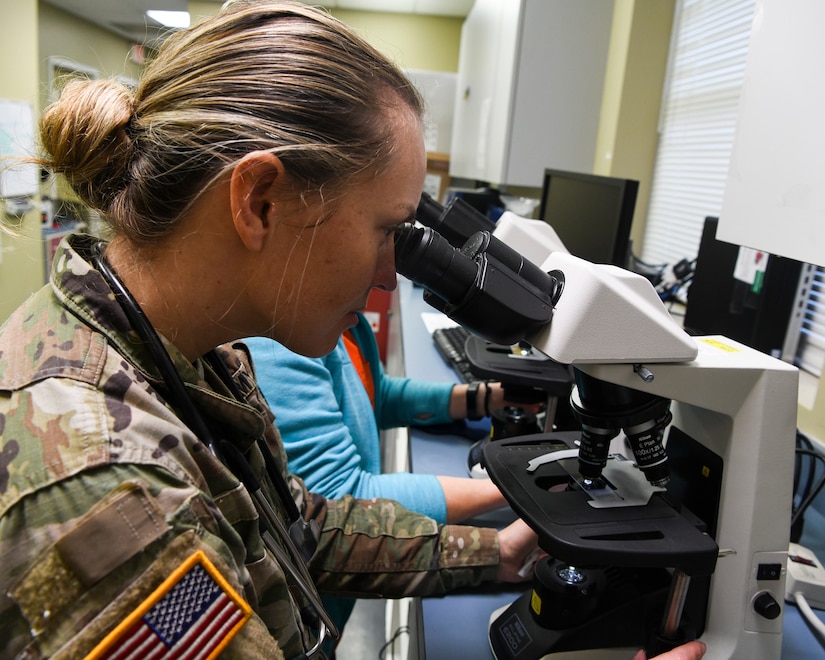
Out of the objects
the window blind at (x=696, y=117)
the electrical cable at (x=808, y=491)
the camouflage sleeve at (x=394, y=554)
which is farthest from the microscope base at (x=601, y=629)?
the window blind at (x=696, y=117)

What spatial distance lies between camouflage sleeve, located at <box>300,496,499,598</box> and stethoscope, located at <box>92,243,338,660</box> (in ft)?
0.31

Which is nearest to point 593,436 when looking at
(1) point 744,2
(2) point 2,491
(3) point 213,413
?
(3) point 213,413

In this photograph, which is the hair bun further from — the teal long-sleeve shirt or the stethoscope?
the teal long-sleeve shirt

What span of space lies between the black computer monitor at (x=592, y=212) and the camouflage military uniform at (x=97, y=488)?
107 cm

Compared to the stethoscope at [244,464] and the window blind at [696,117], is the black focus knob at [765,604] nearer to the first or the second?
the stethoscope at [244,464]

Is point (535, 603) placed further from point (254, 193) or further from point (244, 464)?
point (254, 193)

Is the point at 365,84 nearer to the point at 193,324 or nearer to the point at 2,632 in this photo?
the point at 193,324

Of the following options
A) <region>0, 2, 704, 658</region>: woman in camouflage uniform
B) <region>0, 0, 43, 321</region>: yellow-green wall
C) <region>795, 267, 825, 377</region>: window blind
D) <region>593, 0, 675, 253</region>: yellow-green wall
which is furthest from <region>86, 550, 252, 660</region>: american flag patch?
<region>0, 0, 43, 321</region>: yellow-green wall

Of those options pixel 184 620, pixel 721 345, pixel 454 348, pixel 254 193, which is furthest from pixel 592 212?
pixel 184 620

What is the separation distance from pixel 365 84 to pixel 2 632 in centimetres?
54

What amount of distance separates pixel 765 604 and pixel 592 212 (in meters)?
1.10

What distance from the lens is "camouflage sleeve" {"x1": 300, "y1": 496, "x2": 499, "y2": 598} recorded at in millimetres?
895

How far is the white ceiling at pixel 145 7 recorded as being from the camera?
439 centimetres

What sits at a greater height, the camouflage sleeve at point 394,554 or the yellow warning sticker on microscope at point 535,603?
the yellow warning sticker on microscope at point 535,603
